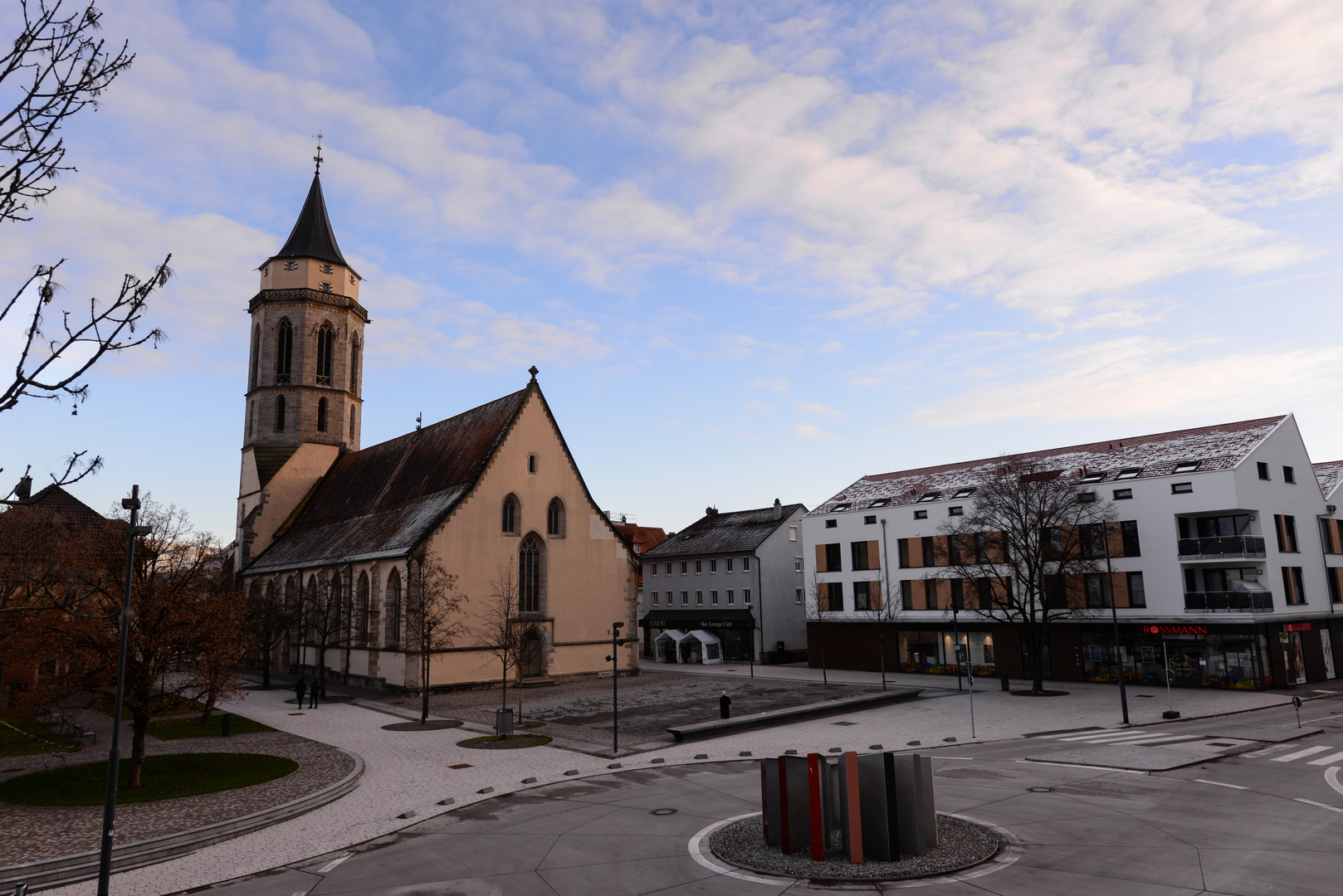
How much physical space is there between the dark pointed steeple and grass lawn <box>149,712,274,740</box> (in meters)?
40.1

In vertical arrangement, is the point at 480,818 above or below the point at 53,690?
below

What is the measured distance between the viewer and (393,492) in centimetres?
5106

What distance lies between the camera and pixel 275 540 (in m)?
60.6

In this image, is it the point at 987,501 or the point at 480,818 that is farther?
the point at 987,501

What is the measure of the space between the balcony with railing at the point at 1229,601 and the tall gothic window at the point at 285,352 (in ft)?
194

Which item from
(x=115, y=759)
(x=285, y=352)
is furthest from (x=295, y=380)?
(x=115, y=759)

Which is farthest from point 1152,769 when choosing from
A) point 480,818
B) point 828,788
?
point 480,818

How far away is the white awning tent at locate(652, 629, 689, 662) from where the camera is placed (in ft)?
197

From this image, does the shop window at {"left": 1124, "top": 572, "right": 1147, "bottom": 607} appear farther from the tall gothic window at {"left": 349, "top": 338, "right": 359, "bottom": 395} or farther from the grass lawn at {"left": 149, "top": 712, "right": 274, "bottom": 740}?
the tall gothic window at {"left": 349, "top": 338, "right": 359, "bottom": 395}

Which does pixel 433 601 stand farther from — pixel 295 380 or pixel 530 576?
pixel 295 380

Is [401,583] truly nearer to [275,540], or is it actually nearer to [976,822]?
[275,540]

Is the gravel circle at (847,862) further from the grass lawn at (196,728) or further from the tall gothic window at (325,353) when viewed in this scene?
the tall gothic window at (325,353)

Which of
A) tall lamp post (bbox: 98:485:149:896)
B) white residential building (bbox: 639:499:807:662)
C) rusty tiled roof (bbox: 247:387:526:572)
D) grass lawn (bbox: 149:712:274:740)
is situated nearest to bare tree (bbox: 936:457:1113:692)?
white residential building (bbox: 639:499:807:662)

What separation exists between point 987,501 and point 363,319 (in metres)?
48.9
